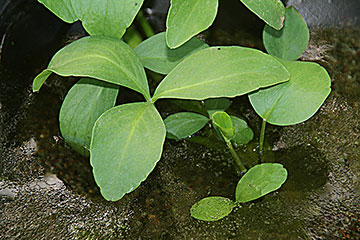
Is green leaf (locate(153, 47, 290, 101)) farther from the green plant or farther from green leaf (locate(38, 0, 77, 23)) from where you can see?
green leaf (locate(38, 0, 77, 23))

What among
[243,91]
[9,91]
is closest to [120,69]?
[243,91]

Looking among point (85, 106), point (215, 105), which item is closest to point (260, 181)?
point (215, 105)

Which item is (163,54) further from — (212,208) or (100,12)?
(212,208)

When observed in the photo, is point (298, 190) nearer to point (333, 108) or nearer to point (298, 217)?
point (298, 217)

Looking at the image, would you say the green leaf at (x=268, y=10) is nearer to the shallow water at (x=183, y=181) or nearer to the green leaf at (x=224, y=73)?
the green leaf at (x=224, y=73)

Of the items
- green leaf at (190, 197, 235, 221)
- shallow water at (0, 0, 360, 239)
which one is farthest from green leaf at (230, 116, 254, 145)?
green leaf at (190, 197, 235, 221)

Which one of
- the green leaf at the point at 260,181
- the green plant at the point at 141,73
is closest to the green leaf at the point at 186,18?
the green plant at the point at 141,73
